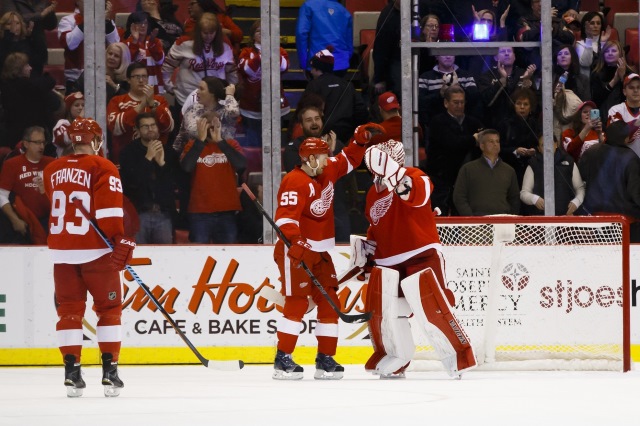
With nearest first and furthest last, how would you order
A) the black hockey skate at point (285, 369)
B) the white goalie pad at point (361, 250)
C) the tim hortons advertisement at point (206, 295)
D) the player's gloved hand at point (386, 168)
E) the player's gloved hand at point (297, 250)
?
the player's gloved hand at point (386, 168) < the player's gloved hand at point (297, 250) < the black hockey skate at point (285, 369) < the white goalie pad at point (361, 250) < the tim hortons advertisement at point (206, 295)

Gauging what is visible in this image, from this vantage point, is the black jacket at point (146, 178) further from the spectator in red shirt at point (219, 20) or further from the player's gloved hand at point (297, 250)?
the player's gloved hand at point (297, 250)

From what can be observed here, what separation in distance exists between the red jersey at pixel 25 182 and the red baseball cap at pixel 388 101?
2508 millimetres

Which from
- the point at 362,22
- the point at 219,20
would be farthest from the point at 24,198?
the point at 362,22

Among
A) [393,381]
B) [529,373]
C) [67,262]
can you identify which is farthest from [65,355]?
[529,373]

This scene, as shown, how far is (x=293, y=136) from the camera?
10109 mm

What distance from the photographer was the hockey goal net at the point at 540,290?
8336mm

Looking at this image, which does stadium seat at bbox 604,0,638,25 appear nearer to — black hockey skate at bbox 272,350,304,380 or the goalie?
the goalie

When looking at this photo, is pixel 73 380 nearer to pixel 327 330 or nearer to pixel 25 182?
pixel 327 330

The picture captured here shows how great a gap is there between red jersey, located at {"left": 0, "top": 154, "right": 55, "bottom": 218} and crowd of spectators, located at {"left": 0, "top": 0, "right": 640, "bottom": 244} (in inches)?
1.7

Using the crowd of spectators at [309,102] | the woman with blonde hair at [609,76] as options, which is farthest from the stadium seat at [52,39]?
the woman with blonde hair at [609,76]

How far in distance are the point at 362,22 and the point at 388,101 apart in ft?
2.59

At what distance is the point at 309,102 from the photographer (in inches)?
398

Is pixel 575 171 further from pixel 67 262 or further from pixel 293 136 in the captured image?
pixel 67 262

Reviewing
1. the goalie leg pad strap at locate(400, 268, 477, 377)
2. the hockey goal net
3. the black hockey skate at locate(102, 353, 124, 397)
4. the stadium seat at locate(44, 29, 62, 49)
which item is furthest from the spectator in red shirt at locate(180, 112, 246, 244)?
the black hockey skate at locate(102, 353, 124, 397)
